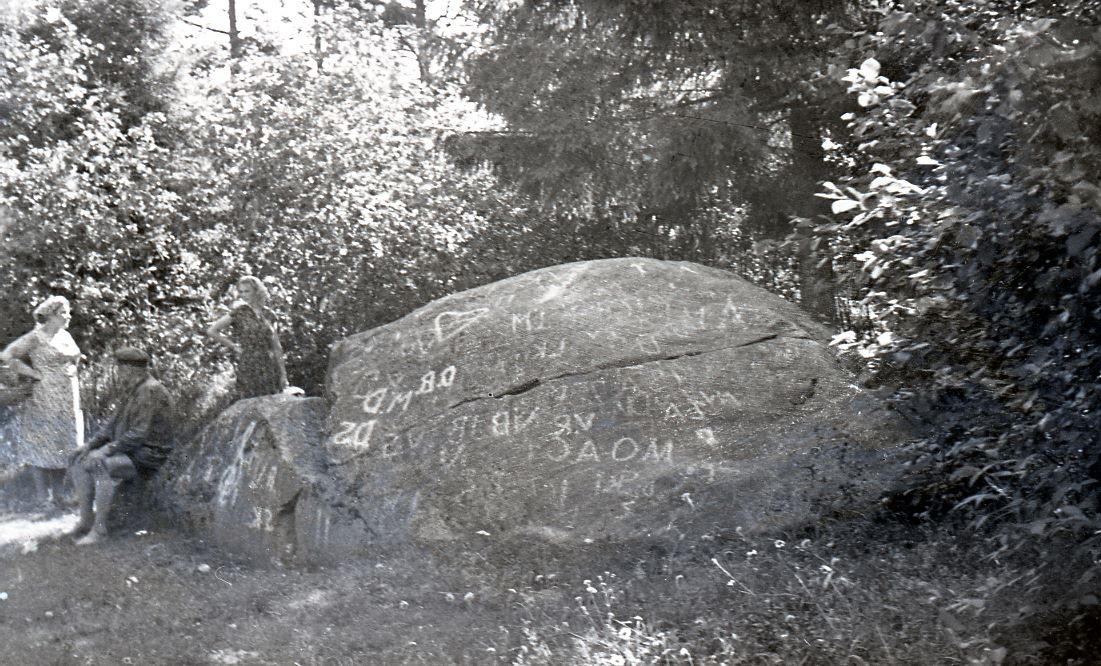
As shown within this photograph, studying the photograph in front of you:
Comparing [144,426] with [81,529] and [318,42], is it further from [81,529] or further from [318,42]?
[318,42]

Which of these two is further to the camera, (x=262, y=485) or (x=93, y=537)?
(x=93, y=537)

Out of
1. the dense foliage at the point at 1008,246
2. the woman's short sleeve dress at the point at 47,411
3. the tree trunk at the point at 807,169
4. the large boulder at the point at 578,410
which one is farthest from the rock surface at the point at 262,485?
the tree trunk at the point at 807,169

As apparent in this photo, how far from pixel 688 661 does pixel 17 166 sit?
9610mm

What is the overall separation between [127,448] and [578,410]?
348 cm

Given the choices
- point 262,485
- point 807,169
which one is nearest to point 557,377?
point 262,485

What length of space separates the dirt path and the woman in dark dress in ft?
5.56

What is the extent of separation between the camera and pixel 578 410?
797 centimetres

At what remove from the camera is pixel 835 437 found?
758 centimetres

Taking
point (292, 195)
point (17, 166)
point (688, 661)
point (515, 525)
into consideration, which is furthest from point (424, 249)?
point (688, 661)

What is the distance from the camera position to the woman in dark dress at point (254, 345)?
32.0 feet

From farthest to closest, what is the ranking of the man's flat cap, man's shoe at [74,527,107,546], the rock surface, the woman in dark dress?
the woman in dark dress < the man's flat cap < man's shoe at [74,527,107,546] < the rock surface

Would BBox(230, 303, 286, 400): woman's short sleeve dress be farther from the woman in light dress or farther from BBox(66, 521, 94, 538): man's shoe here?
the woman in light dress

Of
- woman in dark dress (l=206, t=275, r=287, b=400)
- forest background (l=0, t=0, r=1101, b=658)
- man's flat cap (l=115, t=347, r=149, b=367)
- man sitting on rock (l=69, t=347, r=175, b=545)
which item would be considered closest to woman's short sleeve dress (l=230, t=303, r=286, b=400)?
woman in dark dress (l=206, t=275, r=287, b=400)

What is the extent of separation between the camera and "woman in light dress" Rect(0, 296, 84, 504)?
34.0 feet
